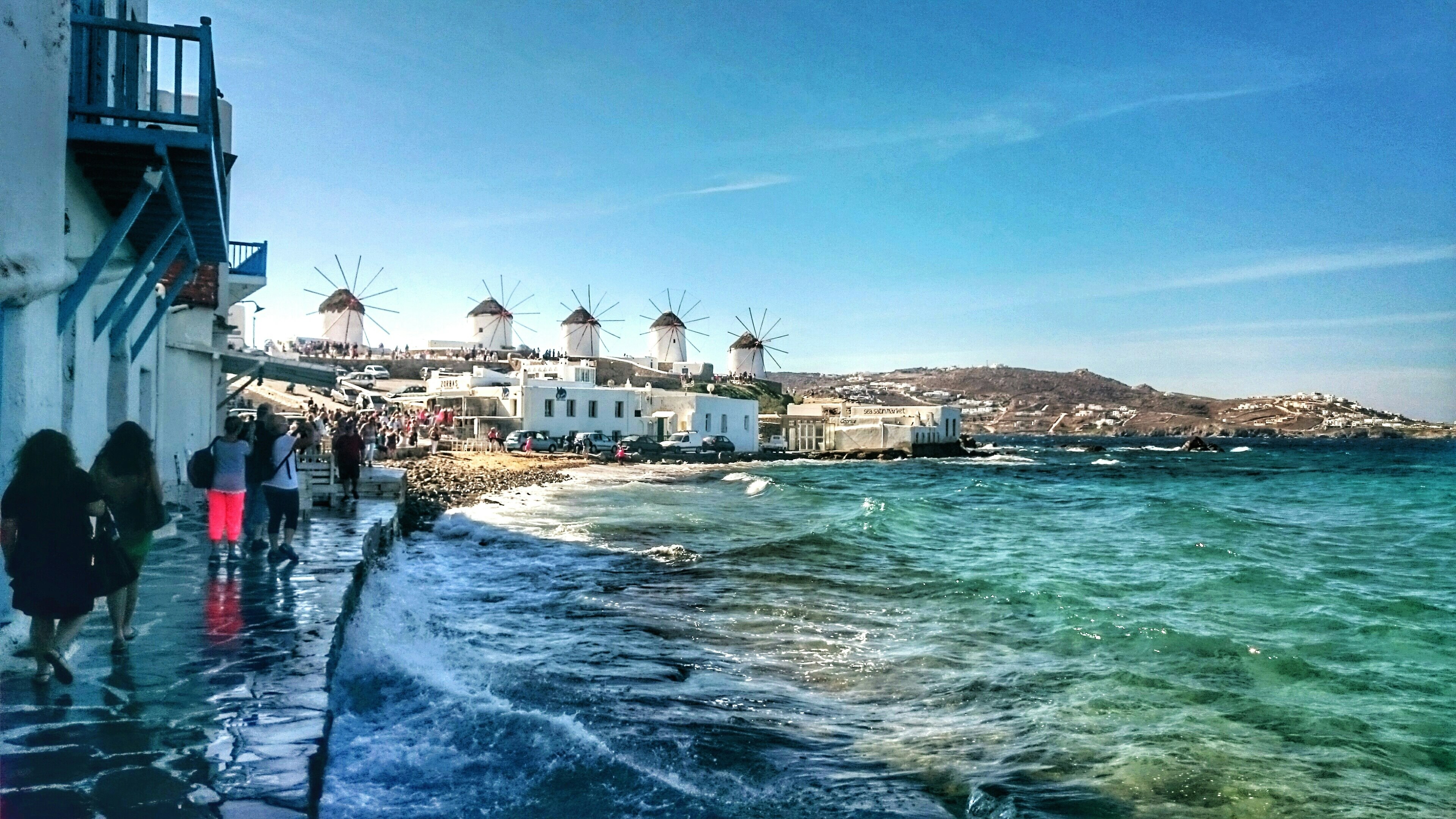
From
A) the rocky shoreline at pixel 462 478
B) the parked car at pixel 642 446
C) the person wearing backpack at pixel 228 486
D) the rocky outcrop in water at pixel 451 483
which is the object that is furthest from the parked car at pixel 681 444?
the person wearing backpack at pixel 228 486

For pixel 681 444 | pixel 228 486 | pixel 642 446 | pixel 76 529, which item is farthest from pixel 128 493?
pixel 681 444

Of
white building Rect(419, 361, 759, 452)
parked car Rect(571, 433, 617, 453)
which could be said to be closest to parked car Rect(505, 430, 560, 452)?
parked car Rect(571, 433, 617, 453)

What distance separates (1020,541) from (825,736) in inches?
612

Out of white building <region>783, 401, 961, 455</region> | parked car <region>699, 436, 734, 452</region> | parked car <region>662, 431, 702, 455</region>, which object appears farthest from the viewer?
white building <region>783, 401, 961, 455</region>

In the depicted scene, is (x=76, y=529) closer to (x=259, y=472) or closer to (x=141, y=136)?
(x=141, y=136)

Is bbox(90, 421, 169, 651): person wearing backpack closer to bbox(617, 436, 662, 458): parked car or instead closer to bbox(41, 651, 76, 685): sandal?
bbox(41, 651, 76, 685): sandal

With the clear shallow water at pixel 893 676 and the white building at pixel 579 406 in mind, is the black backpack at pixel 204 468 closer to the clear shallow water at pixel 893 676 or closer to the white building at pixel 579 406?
the clear shallow water at pixel 893 676

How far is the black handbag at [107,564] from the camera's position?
5.72 m

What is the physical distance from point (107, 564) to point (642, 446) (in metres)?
51.8

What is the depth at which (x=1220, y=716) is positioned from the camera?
28.4 ft

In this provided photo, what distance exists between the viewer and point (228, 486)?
966 cm

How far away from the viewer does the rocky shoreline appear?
76.3 feet

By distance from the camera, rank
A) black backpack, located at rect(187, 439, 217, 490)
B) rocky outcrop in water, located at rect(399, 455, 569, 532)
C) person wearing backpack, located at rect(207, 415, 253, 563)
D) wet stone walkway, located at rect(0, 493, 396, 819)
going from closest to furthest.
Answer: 1. wet stone walkway, located at rect(0, 493, 396, 819)
2. black backpack, located at rect(187, 439, 217, 490)
3. person wearing backpack, located at rect(207, 415, 253, 563)
4. rocky outcrop in water, located at rect(399, 455, 569, 532)

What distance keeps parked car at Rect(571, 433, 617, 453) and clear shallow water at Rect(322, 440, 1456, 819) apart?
32003mm
